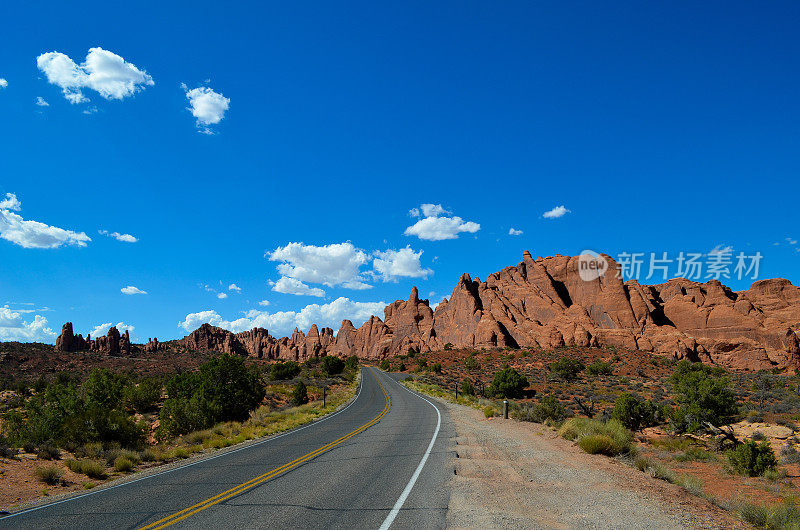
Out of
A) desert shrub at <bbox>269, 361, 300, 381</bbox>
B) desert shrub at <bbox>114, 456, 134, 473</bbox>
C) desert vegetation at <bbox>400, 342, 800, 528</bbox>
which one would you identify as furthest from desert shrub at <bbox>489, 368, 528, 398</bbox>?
desert shrub at <bbox>269, 361, 300, 381</bbox>

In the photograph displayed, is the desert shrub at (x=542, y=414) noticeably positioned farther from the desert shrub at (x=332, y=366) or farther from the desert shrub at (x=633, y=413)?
the desert shrub at (x=332, y=366)

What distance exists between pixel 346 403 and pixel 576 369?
3476 cm

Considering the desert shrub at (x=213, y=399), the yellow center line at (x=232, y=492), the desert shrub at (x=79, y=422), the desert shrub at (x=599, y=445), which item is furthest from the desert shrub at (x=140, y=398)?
the desert shrub at (x=599, y=445)

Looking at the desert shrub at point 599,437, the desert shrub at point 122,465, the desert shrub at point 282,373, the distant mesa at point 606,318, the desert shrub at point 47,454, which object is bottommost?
the desert shrub at point 282,373

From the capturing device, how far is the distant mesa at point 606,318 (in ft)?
251

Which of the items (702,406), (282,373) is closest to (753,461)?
(702,406)

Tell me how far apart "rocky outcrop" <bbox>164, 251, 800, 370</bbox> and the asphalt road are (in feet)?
265

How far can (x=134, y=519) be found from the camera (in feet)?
22.0

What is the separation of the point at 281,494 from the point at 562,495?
5611mm

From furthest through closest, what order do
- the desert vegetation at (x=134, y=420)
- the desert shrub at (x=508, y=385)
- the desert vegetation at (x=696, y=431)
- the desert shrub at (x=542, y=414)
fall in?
the desert shrub at (x=508, y=385)
the desert shrub at (x=542, y=414)
the desert vegetation at (x=134, y=420)
the desert vegetation at (x=696, y=431)

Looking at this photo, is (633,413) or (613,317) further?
(613,317)

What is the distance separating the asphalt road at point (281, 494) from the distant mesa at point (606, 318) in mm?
80845

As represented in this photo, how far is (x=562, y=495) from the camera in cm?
790

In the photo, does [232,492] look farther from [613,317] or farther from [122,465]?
[613,317]
